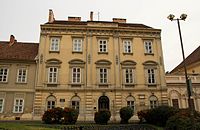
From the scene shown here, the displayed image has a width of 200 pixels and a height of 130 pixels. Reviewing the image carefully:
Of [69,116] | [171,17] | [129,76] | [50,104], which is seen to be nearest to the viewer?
[171,17]

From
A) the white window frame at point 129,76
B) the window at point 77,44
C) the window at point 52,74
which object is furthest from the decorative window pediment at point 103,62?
the window at point 52,74

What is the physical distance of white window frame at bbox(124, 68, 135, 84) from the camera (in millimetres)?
27297

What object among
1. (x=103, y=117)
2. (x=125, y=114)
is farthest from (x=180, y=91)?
(x=103, y=117)

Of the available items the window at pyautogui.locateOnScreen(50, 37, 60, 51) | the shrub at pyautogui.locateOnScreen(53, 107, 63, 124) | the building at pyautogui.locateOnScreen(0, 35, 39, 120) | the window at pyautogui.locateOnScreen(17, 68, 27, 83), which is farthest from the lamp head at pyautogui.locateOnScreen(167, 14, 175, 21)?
the window at pyautogui.locateOnScreen(17, 68, 27, 83)

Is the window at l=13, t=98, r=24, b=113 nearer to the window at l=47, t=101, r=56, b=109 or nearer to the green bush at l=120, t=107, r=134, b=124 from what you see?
the window at l=47, t=101, r=56, b=109

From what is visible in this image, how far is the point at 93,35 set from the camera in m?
28.6

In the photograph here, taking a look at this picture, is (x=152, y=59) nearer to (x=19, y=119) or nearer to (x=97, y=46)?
(x=97, y=46)

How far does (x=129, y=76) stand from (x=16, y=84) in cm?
1479

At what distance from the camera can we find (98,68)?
2723 centimetres

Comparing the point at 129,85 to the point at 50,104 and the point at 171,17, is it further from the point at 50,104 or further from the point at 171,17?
the point at 171,17

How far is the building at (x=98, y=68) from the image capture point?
25.8m

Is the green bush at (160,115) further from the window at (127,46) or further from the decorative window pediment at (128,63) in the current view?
the window at (127,46)

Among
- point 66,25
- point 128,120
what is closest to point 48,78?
point 66,25

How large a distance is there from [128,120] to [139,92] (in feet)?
13.9
